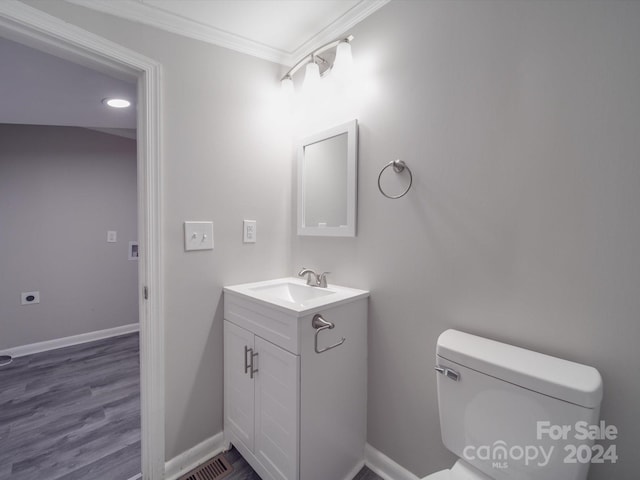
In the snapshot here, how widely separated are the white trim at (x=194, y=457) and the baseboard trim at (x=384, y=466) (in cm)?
77

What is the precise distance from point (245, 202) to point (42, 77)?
53.4 inches

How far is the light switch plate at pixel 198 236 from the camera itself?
138 centimetres

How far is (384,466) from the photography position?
1.30 m

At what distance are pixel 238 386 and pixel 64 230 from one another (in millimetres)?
2518

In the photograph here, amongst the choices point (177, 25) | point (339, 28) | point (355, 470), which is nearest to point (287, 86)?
point (339, 28)

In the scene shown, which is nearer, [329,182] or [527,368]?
[527,368]

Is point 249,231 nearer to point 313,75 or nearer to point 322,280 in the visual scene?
point 322,280

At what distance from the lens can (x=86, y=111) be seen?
2.14m

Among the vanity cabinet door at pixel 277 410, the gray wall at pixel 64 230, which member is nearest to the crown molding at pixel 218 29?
the vanity cabinet door at pixel 277 410

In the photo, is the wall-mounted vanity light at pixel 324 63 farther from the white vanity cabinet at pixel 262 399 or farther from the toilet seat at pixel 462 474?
the toilet seat at pixel 462 474

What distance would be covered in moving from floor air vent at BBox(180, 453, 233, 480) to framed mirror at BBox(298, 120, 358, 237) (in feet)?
4.08

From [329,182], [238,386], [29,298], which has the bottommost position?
[238,386]

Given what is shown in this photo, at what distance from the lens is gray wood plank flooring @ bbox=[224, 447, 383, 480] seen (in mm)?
1309

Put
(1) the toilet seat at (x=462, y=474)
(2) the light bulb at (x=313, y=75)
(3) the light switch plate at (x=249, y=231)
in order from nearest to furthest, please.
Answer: (1) the toilet seat at (x=462, y=474), (2) the light bulb at (x=313, y=75), (3) the light switch plate at (x=249, y=231)
